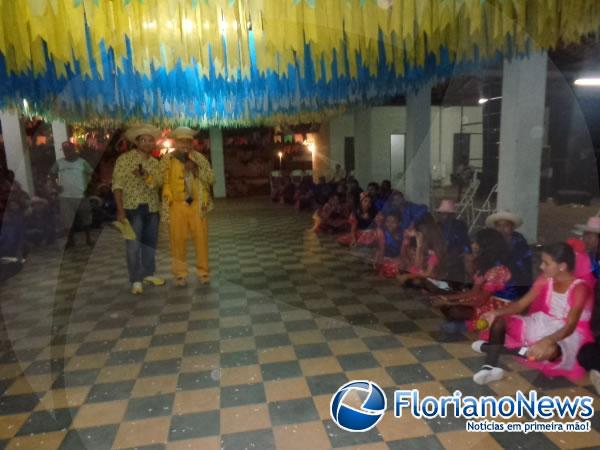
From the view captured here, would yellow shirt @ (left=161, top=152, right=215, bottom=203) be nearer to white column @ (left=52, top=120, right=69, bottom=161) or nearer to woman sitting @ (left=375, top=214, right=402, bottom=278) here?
woman sitting @ (left=375, top=214, right=402, bottom=278)

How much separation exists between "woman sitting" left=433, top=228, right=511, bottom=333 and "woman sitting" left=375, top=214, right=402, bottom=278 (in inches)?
58.3

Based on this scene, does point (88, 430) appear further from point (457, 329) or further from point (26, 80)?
point (26, 80)

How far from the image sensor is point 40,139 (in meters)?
11.8

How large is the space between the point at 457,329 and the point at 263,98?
5.51 m

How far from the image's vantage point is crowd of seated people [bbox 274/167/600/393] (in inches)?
102

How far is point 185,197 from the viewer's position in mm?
4871

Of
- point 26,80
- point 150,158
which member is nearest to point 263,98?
point 150,158

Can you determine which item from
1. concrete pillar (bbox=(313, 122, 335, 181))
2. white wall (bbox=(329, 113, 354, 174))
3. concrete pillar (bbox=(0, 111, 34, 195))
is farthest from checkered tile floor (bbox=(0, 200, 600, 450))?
concrete pillar (bbox=(313, 122, 335, 181))

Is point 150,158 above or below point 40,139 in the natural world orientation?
below

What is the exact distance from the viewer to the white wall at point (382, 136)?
10959 millimetres

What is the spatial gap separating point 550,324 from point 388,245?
2.65m

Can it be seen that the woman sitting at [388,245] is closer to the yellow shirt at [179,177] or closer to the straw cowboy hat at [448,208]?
the straw cowboy hat at [448,208]

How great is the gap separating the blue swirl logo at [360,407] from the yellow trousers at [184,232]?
283 centimetres

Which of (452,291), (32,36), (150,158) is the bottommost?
(452,291)
